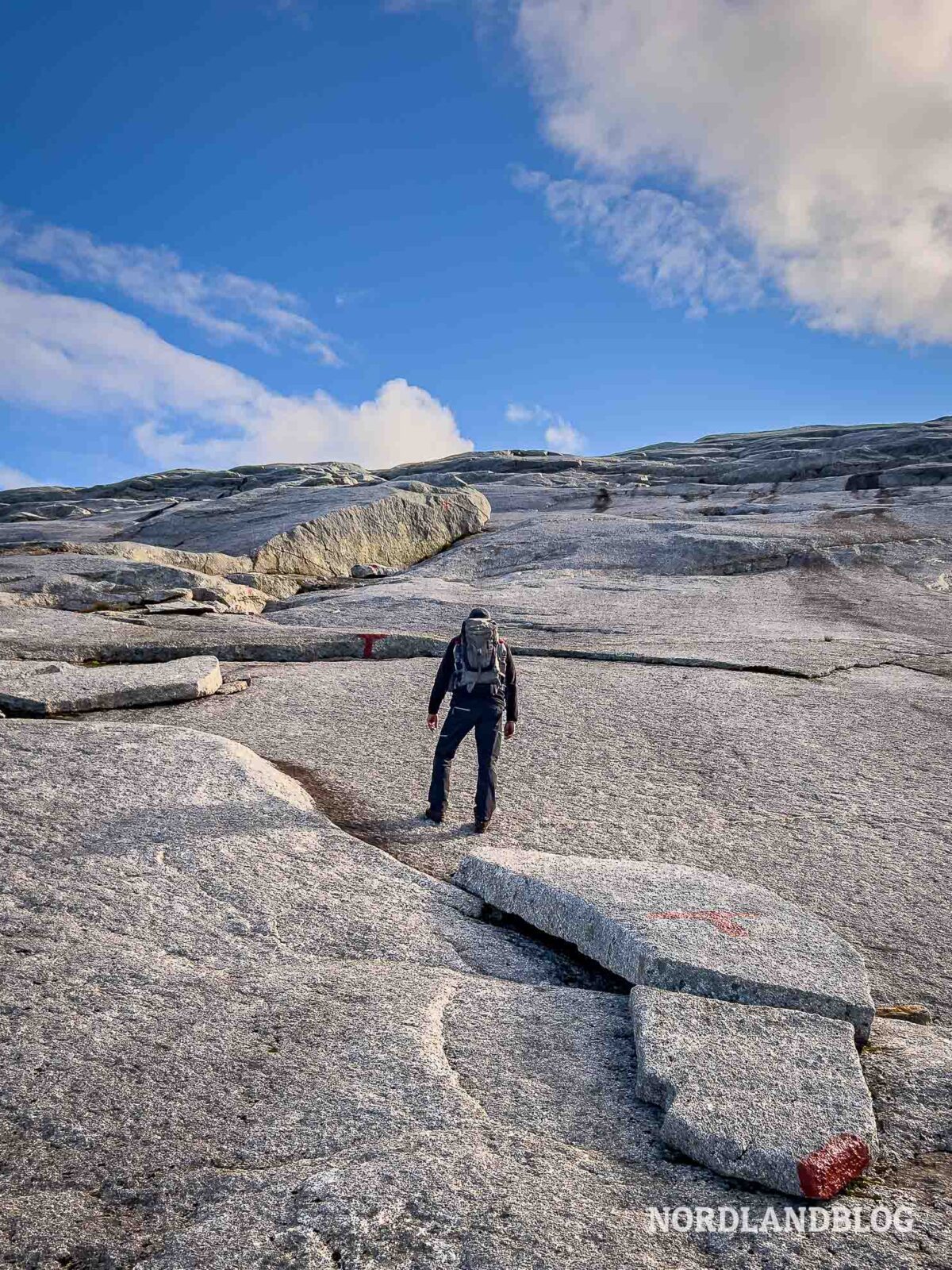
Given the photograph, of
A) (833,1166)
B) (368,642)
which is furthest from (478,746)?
(368,642)

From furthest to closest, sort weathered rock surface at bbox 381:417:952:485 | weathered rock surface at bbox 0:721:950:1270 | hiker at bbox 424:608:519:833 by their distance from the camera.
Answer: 1. weathered rock surface at bbox 381:417:952:485
2. hiker at bbox 424:608:519:833
3. weathered rock surface at bbox 0:721:950:1270

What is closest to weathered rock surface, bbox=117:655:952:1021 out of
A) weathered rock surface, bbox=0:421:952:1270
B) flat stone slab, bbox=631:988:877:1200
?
weathered rock surface, bbox=0:421:952:1270

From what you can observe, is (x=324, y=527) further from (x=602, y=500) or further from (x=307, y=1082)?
(x=307, y=1082)

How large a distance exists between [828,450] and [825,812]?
54.3 m

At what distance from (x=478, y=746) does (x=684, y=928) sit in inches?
150

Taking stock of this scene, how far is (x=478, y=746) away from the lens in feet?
31.7

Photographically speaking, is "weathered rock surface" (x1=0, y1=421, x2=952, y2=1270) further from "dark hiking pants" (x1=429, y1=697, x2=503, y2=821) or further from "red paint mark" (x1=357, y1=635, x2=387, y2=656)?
"dark hiking pants" (x1=429, y1=697, x2=503, y2=821)

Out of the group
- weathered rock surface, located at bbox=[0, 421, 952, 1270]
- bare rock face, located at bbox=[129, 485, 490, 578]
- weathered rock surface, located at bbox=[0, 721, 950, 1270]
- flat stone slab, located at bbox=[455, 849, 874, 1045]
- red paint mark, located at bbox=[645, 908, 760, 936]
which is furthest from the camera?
bare rock face, located at bbox=[129, 485, 490, 578]

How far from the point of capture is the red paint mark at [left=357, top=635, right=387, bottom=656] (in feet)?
58.3

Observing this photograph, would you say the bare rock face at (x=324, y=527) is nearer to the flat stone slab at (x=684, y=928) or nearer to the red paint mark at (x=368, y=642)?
the red paint mark at (x=368, y=642)

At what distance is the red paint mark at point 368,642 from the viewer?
17781 millimetres

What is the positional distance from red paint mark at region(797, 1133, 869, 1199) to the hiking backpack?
5975 millimetres

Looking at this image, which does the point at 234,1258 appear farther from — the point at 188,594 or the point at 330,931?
the point at 188,594

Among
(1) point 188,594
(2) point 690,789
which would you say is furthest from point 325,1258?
(1) point 188,594
